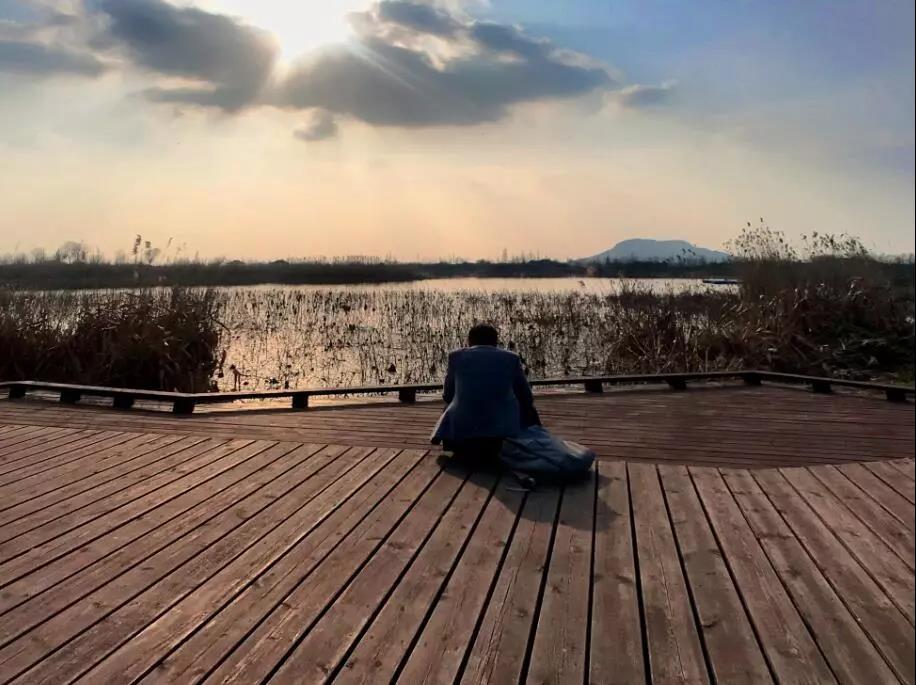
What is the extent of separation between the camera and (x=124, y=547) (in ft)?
9.07

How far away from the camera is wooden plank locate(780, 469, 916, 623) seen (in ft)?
8.13

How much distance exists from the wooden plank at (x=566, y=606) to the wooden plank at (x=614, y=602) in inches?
1.2

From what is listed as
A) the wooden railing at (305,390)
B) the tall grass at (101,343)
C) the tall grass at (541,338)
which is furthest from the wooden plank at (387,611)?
the tall grass at (101,343)

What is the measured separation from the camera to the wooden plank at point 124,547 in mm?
2299

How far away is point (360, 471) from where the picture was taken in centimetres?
390

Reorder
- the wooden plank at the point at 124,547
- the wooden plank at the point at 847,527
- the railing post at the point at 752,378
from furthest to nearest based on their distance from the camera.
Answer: the railing post at the point at 752,378, the wooden plank at the point at 847,527, the wooden plank at the point at 124,547

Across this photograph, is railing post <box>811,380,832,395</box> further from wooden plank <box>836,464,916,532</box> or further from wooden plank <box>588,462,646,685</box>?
wooden plank <box>588,462,646,685</box>

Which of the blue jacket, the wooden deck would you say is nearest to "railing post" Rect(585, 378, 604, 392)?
the wooden deck

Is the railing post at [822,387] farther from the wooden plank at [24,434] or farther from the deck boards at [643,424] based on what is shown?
the wooden plank at [24,434]

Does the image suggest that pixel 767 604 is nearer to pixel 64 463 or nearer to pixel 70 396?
pixel 64 463

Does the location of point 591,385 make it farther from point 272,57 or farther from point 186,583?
point 186,583

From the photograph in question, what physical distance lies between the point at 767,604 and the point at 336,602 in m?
1.43

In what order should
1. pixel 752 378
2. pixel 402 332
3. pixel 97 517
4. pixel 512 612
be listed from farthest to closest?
pixel 402 332 → pixel 752 378 → pixel 97 517 → pixel 512 612

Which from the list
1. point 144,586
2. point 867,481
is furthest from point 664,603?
point 867,481
